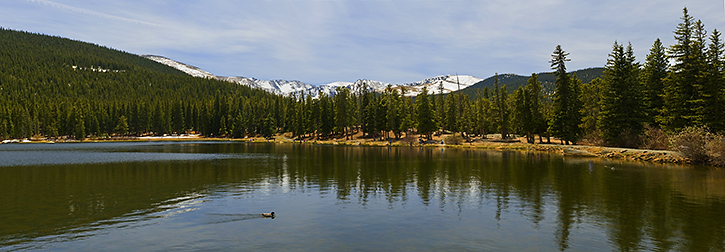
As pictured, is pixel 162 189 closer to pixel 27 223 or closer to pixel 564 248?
pixel 27 223

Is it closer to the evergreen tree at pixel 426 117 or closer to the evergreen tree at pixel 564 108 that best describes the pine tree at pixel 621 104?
the evergreen tree at pixel 564 108

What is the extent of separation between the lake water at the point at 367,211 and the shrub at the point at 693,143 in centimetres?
739

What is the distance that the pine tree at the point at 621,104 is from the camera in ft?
221

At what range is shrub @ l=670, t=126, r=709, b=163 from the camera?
50.5 metres

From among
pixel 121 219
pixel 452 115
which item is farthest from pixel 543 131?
pixel 121 219

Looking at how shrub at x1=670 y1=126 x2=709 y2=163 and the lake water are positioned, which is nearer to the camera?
the lake water

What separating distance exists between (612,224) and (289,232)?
56.6ft

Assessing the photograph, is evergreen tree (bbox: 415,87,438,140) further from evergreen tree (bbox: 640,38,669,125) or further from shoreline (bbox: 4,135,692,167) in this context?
evergreen tree (bbox: 640,38,669,125)

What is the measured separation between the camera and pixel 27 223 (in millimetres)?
22422

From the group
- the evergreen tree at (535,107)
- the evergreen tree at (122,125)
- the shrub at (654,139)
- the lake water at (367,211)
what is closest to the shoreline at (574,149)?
the shrub at (654,139)

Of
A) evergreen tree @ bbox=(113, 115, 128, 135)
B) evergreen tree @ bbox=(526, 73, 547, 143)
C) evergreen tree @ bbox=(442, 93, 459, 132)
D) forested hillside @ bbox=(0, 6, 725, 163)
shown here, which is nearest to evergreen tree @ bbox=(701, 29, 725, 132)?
forested hillside @ bbox=(0, 6, 725, 163)

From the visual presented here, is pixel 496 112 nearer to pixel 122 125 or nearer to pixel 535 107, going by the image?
pixel 535 107

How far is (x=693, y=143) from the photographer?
5109 centimetres

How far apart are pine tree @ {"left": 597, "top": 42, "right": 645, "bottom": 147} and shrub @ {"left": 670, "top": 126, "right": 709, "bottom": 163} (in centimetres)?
1470
